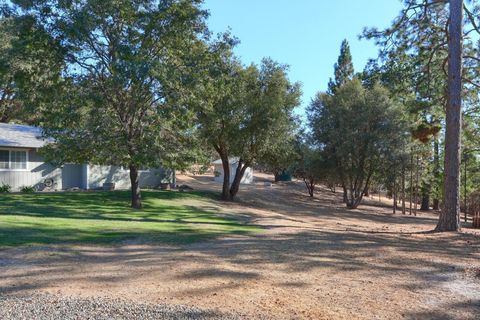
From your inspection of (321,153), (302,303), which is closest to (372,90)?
(321,153)

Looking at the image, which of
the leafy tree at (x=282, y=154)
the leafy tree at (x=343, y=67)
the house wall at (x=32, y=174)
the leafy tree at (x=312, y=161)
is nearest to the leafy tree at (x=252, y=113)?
the leafy tree at (x=282, y=154)

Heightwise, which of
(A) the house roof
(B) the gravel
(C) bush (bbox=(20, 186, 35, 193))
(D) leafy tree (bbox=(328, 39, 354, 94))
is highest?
(D) leafy tree (bbox=(328, 39, 354, 94))

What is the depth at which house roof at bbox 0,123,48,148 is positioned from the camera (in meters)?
24.5

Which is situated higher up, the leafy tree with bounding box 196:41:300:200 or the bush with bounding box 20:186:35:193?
the leafy tree with bounding box 196:41:300:200

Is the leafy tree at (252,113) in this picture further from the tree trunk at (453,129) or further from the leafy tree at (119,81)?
the tree trunk at (453,129)

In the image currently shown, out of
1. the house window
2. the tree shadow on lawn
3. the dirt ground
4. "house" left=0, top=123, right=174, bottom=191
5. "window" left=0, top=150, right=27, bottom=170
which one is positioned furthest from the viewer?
the house window

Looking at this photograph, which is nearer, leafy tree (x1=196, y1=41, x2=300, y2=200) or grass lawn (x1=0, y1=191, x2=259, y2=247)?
grass lawn (x1=0, y1=191, x2=259, y2=247)

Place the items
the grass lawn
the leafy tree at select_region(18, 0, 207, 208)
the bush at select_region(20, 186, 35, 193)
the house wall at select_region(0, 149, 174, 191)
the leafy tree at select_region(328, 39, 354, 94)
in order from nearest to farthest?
the grass lawn → the leafy tree at select_region(18, 0, 207, 208) → the bush at select_region(20, 186, 35, 193) → the house wall at select_region(0, 149, 174, 191) → the leafy tree at select_region(328, 39, 354, 94)

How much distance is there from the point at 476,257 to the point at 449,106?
6686 mm

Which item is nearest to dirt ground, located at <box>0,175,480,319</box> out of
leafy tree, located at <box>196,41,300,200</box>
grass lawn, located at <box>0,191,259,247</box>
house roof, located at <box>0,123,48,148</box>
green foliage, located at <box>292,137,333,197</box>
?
grass lawn, located at <box>0,191,259,247</box>

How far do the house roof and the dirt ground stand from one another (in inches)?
666

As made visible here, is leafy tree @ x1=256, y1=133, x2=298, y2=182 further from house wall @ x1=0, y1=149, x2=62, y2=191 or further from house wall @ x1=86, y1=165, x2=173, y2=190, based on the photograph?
house wall @ x1=0, y1=149, x2=62, y2=191

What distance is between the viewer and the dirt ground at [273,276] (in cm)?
589

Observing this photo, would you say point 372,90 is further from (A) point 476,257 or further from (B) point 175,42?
(A) point 476,257
